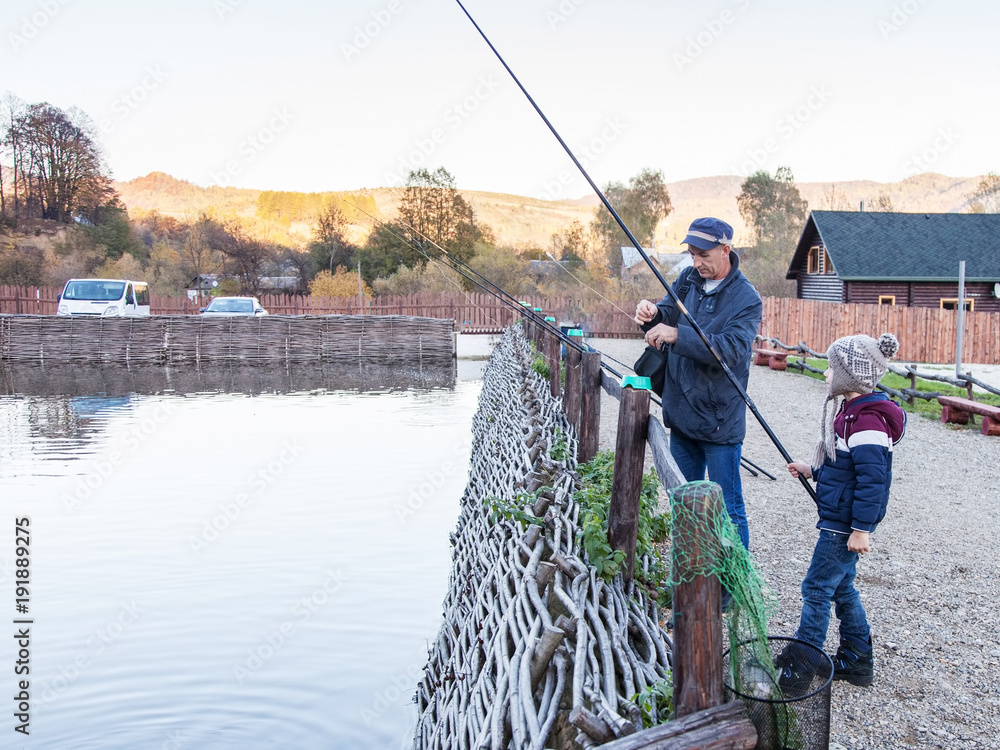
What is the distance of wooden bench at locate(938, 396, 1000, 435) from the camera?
10195 mm

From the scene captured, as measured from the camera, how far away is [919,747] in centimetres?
303

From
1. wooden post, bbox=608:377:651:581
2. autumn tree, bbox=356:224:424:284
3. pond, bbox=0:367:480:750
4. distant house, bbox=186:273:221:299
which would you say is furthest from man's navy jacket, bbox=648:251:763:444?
autumn tree, bbox=356:224:424:284

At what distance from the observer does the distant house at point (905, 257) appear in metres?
30.1

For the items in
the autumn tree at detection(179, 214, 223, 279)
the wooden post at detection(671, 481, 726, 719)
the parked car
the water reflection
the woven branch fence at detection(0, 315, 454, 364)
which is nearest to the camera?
the wooden post at detection(671, 481, 726, 719)

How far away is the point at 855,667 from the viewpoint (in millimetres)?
3500

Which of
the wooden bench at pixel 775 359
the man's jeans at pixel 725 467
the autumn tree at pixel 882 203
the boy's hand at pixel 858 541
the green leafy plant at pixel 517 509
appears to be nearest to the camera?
the boy's hand at pixel 858 541

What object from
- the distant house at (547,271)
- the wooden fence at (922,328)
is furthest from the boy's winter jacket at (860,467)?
the distant house at (547,271)

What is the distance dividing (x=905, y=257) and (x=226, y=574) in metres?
29.6

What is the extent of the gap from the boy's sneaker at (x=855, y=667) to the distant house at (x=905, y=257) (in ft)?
94.5

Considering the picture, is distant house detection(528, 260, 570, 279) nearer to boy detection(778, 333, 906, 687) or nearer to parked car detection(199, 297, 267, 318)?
parked car detection(199, 297, 267, 318)

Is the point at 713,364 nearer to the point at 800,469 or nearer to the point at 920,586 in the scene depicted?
the point at 800,469

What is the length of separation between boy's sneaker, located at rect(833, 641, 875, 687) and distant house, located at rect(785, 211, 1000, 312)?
28.8 meters

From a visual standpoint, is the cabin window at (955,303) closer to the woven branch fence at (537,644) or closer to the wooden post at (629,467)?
the woven branch fence at (537,644)

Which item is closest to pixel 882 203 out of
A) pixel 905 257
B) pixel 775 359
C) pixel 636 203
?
pixel 636 203
